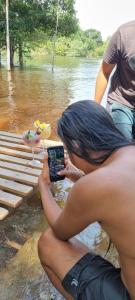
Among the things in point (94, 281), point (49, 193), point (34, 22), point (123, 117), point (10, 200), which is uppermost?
point (34, 22)

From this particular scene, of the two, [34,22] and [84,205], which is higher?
[34,22]

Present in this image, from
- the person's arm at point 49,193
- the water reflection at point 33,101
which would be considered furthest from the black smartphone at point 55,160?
the water reflection at point 33,101

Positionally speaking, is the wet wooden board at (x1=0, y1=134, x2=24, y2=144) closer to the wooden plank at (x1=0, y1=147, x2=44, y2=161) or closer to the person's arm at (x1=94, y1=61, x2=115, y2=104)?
the wooden plank at (x1=0, y1=147, x2=44, y2=161)

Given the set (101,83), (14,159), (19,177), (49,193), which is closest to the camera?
(49,193)

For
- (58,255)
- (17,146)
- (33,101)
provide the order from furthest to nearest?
(33,101), (17,146), (58,255)

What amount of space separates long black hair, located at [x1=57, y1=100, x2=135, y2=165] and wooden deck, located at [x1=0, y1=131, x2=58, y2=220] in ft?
3.92

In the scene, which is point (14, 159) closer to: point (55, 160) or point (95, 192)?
point (55, 160)

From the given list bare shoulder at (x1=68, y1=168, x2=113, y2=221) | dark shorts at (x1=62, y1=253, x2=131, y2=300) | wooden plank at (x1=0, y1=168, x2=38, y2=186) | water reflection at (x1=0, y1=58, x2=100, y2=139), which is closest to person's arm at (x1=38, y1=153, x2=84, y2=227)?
dark shorts at (x1=62, y1=253, x2=131, y2=300)

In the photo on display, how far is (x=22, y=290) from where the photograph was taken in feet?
6.82

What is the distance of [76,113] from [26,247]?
145 centimetres

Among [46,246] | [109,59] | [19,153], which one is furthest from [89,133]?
[19,153]

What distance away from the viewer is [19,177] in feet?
9.93

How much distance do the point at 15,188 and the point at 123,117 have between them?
1.07m

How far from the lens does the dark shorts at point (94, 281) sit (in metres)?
1.44
